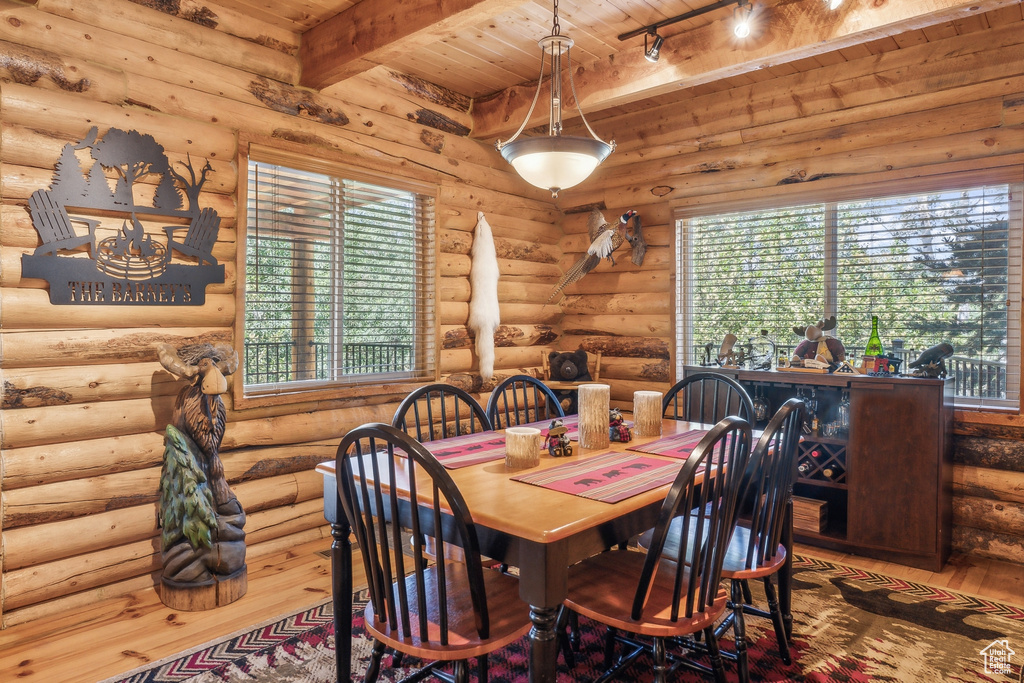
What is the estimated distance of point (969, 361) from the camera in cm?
351

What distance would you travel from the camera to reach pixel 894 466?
3305mm

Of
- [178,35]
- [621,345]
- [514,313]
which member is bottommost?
[621,345]

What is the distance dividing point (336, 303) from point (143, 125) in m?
1.34

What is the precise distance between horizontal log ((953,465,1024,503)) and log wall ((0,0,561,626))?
137 inches

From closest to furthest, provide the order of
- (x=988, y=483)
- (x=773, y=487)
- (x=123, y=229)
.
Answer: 1. (x=773, y=487)
2. (x=123, y=229)
3. (x=988, y=483)

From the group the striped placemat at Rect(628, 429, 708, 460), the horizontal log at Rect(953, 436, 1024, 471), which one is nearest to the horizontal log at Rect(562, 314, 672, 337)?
the horizontal log at Rect(953, 436, 1024, 471)

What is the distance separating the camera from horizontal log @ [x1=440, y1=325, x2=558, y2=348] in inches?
176

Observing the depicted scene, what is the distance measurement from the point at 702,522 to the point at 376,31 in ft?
9.06

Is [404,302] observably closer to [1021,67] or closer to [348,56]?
[348,56]

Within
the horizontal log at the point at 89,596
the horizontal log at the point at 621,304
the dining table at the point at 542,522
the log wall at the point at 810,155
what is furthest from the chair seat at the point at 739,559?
the horizontal log at the point at 621,304

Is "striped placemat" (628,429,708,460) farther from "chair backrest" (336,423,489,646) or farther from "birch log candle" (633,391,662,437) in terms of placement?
"chair backrest" (336,423,489,646)

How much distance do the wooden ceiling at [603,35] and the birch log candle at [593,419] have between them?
5.62ft

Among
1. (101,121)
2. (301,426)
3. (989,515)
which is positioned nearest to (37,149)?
(101,121)

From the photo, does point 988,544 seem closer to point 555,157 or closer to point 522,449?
point 522,449
